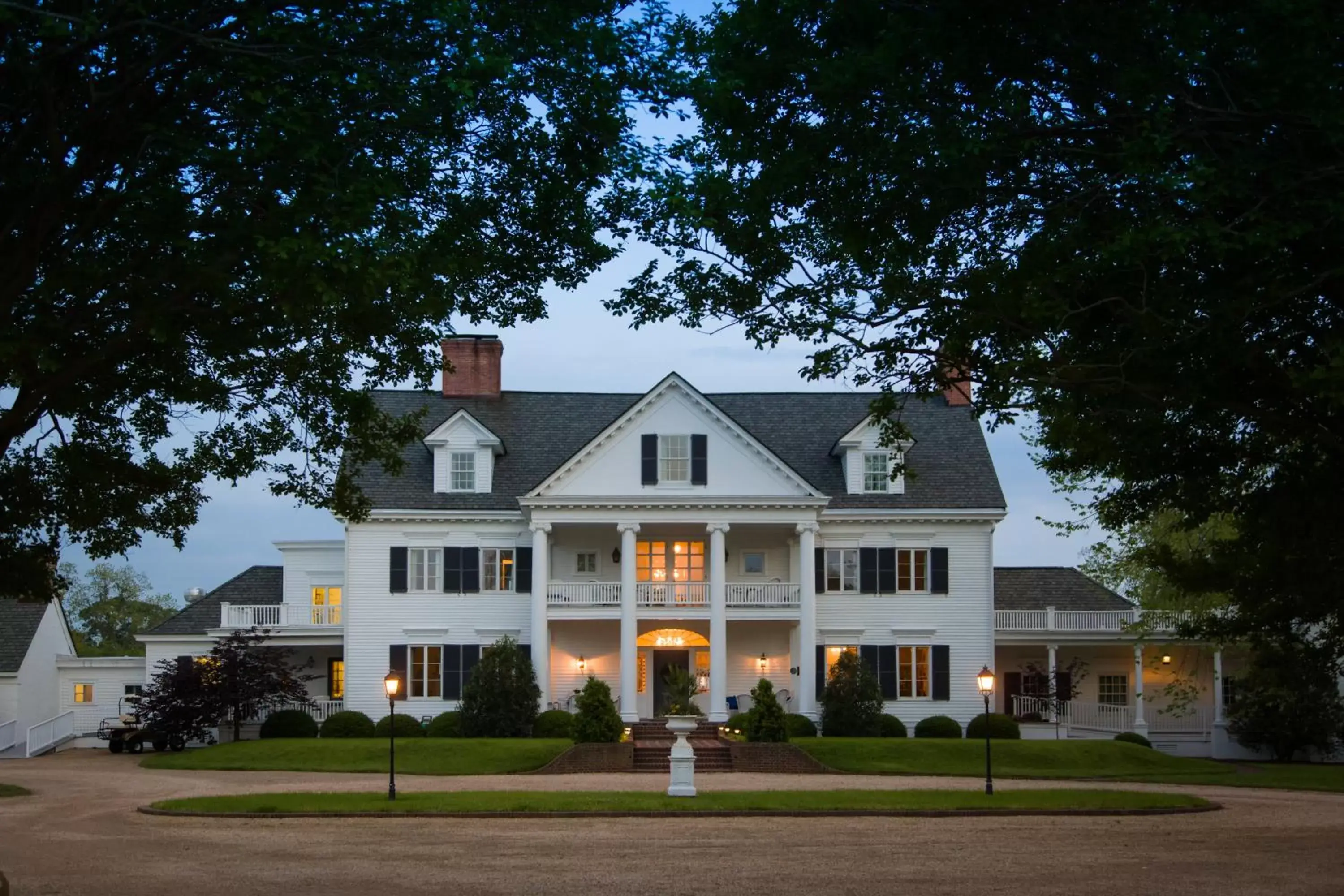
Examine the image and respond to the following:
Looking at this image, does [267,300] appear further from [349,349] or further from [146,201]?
[349,349]

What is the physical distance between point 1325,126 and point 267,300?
8775 mm

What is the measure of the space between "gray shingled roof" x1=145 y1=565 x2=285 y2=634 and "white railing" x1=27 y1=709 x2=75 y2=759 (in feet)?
12.3

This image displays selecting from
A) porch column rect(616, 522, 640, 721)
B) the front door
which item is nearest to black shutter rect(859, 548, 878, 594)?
the front door

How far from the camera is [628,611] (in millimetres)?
41938

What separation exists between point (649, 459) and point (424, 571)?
280 inches

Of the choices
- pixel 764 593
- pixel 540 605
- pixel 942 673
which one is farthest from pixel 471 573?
pixel 942 673

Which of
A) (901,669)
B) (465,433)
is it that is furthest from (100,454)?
(901,669)

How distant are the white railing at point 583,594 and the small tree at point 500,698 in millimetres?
3338

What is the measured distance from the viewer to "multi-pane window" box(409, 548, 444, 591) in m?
43.4

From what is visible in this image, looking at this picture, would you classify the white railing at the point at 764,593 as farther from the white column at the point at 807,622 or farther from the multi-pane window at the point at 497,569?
the multi-pane window at the point at 497,569

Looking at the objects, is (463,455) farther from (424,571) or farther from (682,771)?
(682,771)

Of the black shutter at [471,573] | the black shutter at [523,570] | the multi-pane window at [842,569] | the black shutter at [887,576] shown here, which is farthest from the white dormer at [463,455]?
the black shutter at [887,576]

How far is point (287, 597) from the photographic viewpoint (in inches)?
1812

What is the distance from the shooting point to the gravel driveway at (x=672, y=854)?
15609 mm
